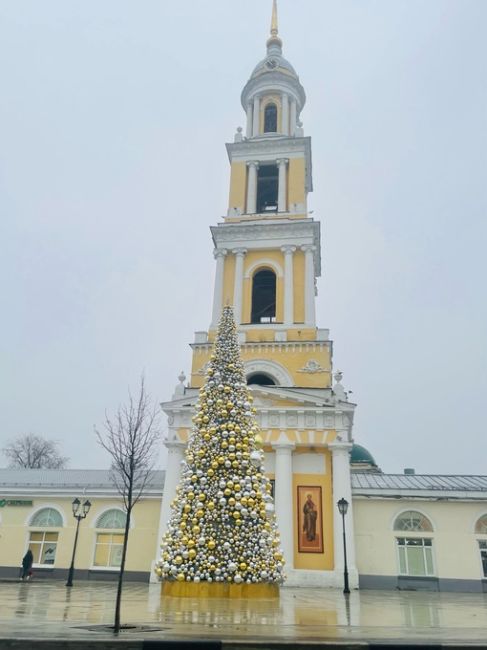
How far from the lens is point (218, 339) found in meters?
18.8

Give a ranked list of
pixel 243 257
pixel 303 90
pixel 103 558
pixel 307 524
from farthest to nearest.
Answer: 1. pixel 303 90
2. pixel 243 257
3. pixel 103 558
4. pixel 307 524

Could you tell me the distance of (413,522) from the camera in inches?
1005

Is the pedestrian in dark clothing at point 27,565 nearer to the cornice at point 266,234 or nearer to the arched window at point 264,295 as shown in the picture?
the arched window at point 264,295

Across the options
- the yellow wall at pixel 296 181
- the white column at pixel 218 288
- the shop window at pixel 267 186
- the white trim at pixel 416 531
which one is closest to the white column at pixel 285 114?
the shop window at pixel 267 186

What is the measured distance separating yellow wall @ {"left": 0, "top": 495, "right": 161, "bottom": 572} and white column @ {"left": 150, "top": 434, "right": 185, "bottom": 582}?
0.85m

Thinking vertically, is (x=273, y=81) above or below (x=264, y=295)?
above

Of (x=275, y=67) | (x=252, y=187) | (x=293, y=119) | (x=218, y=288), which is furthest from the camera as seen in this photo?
(x=275, y=67)

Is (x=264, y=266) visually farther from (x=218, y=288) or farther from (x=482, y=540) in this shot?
(x=482, y=540)

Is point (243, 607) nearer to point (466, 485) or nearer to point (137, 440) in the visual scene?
point (137, 440)

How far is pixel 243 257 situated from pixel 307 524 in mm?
16944

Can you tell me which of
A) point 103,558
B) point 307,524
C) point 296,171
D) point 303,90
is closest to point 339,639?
point 307,524

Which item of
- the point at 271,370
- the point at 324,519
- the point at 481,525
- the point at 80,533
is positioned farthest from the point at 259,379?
the point at 481,525

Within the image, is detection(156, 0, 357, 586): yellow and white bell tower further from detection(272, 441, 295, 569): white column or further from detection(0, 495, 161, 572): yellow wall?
detection(0, 495, 161, 572): yellow wall

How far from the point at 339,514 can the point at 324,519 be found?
0.85m
